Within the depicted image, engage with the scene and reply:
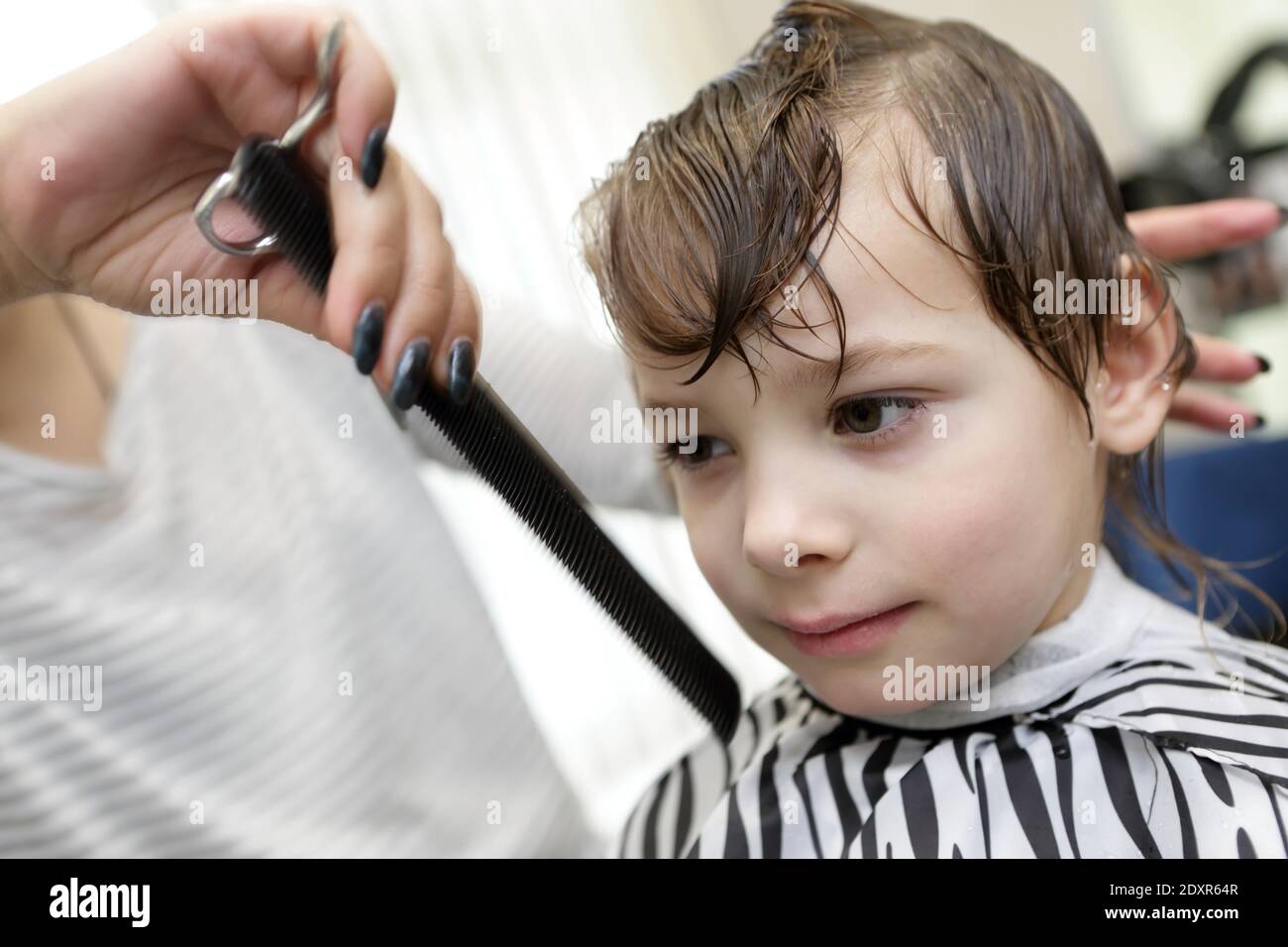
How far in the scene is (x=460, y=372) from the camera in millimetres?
397

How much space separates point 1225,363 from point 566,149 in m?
0.95

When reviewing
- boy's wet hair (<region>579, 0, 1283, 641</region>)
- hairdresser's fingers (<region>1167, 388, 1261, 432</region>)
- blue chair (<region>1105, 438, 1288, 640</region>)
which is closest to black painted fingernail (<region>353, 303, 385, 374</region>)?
boy's wet hair (<region>579, 0, 1283, 641</region>)

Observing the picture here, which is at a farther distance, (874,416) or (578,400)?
(578,400)

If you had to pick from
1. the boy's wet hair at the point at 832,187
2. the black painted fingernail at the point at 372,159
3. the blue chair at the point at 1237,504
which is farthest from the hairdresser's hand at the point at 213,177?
the blue chair at the point at 1237,504

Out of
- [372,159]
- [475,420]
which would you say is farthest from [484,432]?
[372,159]

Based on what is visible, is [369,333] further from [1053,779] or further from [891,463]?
[1053,779]

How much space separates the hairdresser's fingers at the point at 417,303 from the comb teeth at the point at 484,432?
0.06 ft

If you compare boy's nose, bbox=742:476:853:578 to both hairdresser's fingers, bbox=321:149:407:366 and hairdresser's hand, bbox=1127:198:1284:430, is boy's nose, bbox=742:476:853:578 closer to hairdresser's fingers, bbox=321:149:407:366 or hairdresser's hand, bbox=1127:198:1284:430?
hairdresser's fingers, bbox=321:149:407:366

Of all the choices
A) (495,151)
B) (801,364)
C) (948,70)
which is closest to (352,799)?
(801,364)

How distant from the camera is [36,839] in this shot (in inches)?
22.4

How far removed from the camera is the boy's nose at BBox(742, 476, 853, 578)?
424 millimetres

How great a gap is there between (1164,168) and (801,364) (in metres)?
1.39

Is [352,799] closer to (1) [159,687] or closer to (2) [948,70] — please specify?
(1) [159,687]

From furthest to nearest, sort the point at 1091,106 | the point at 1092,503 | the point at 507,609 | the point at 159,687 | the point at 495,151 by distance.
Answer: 1. the point at 1091,106
2. the point at 495,151
3. the point at 507,609
4. the point at 159,687
5. the point at 1092,503
